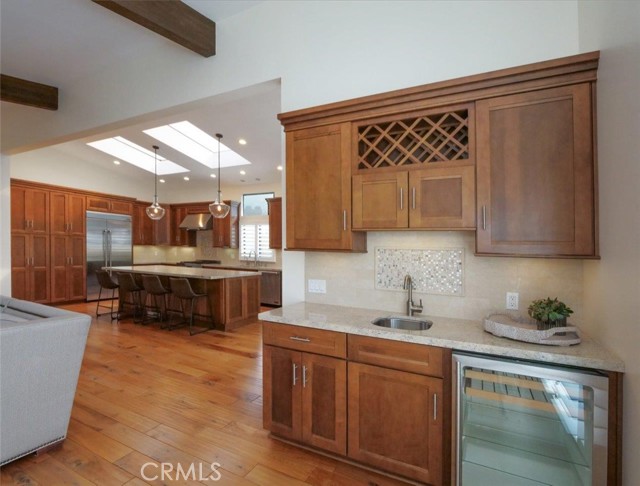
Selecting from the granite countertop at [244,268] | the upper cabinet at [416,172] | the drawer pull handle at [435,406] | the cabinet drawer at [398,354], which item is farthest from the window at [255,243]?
the drawer pull handle at [435,406]

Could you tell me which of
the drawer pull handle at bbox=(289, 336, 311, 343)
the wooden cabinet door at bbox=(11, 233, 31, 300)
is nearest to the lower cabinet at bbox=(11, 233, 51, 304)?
the wooden cabinet door at bbox=(11, 233, 31, 300)

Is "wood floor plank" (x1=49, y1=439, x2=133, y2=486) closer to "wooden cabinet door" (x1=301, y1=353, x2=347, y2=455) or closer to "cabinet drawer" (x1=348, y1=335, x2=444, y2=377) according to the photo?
"wooden cabinet door" (x1=301, y1=353, x2=347, y2=455)

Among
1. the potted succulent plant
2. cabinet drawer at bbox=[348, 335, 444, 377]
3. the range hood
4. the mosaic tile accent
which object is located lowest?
cabinet drawer at bbox=[348, 335, 444, 377]

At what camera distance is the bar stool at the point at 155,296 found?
5340 millimetres

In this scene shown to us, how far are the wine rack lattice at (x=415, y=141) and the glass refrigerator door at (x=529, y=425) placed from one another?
1.23m

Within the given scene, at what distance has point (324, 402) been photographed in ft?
6.66

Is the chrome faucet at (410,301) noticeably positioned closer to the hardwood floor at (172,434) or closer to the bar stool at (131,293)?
the hardwood floor at (172,434)

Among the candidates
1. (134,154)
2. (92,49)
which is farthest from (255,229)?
(92,49)

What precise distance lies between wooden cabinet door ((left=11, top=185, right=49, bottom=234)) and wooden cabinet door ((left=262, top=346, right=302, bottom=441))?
23.6ft

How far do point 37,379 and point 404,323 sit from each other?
2396mm

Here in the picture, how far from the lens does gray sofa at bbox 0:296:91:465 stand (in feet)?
6.35

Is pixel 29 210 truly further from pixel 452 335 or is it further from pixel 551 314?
pixel 551 314

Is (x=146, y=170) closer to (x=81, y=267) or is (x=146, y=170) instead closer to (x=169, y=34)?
(x=81, y=267)

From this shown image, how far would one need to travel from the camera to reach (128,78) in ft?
12.2
